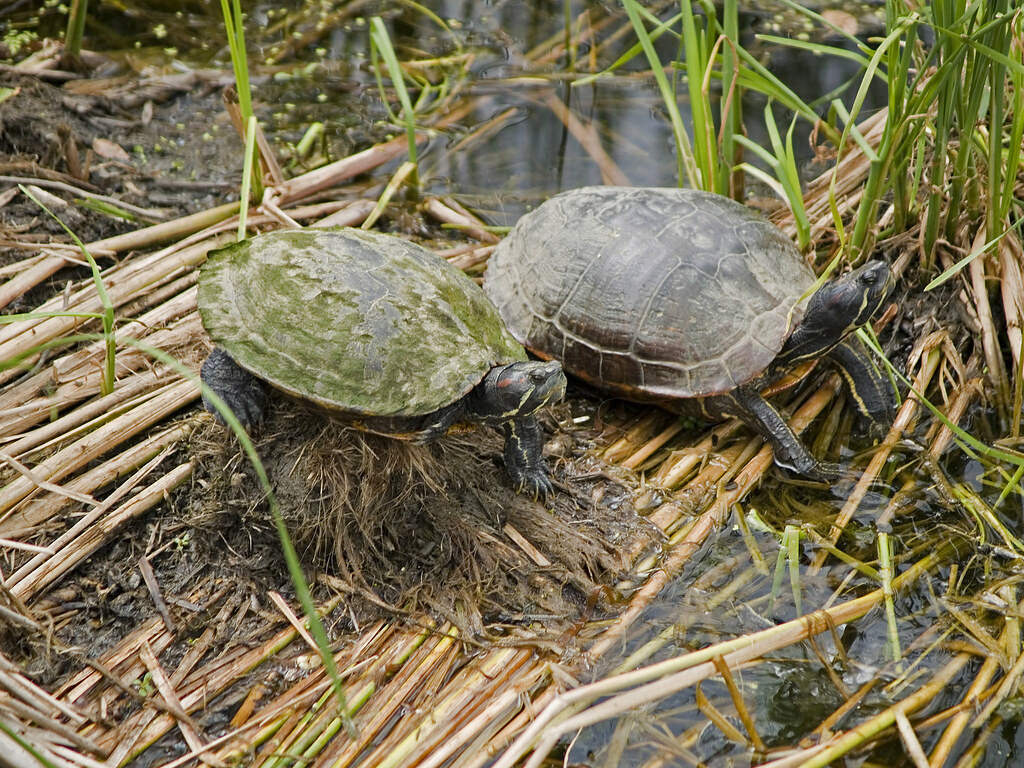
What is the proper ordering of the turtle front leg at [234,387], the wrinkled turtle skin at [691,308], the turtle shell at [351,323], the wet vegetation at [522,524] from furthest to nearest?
1. the wrinkled turtle skin at [691,308]
2. the turtle front leg at [234,387]
3. the turtle shell at [351,323]
4. the wet vegetation at [522,524]

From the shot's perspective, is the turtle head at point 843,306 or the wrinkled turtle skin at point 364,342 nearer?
the wrinkled turtle skin at point 364,342

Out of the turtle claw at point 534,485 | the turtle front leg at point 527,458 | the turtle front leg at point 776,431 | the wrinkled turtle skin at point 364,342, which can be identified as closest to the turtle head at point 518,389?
the wrinkled turtle skin at point 364,342

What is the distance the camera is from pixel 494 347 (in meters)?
3.07

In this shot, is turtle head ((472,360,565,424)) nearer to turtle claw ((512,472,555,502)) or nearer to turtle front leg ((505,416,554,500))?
turtle front leg ((505,416,554,500))

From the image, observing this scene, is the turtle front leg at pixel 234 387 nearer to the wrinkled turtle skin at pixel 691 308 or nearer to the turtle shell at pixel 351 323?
the turtle shell at pixel 351 323

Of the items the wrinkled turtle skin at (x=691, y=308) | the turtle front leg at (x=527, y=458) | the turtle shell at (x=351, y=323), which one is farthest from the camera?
the wrinkled turtle skin at (x=691, y=308)

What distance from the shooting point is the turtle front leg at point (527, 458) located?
3201 mm

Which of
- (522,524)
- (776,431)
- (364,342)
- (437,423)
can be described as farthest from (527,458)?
(776,431)

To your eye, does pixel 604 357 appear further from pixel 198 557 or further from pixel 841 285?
pixel 198 557

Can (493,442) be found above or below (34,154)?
below

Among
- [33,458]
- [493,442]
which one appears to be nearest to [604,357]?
[493,442]

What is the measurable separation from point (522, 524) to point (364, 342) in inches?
36.0

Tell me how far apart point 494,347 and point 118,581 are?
1500 millimetres

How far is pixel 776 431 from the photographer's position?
11.4ft
